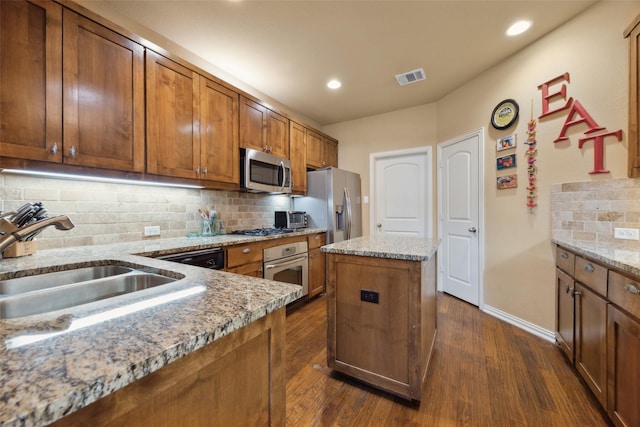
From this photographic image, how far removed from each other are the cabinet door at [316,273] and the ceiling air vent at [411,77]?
2.25 meters

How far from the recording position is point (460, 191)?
127 inches

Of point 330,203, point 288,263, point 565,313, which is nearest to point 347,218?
point 330,203

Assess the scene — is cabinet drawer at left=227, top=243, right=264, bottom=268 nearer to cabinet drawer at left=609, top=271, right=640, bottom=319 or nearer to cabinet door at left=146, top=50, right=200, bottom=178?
cabinet door at left=146, top=50, right=200, bottom=178

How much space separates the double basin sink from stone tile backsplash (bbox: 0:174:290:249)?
31.9 inches

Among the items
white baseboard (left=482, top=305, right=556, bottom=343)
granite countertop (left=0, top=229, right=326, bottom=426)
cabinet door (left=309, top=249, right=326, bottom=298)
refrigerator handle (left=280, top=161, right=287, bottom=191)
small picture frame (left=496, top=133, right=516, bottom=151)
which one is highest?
small picture frame (left=496, top=133, right=516, bottom=151)

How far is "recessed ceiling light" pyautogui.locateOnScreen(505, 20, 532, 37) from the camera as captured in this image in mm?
2158

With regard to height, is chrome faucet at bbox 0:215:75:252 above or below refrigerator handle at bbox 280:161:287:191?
below

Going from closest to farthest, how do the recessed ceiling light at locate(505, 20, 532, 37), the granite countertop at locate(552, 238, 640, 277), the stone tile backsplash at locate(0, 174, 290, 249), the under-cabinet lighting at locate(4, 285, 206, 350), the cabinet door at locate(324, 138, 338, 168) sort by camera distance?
1. the under-cabinet lighting at locate(4, 285, 206, 350)
2. the granite countertop at locate(552, 238, 640, 277)
3. the stone tile backsplash at locate(0, 174, 290, 249)
4. the recessed ceiling light at locate(505, 20, 532, 37)
5. the cabinet door at locate(324, 138, 338, 168)

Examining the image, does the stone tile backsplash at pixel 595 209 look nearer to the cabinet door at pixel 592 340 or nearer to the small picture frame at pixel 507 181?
the small picture frame at pixel 507 181

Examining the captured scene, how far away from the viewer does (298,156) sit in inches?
136

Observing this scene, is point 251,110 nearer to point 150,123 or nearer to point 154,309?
point 150,123

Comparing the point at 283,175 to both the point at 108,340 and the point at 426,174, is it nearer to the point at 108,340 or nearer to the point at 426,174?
the point at 426,174

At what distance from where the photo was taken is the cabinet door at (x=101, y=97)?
5.05ft

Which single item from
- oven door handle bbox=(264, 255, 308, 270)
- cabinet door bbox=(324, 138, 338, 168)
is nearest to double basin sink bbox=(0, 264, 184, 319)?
oven door handle bbox=(264, 255, 308, 270)
